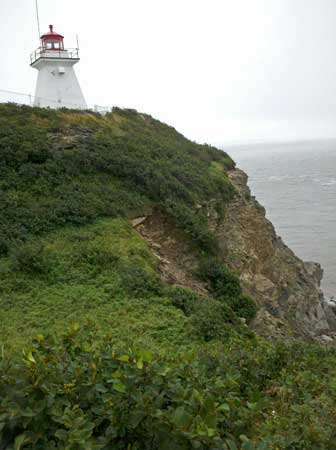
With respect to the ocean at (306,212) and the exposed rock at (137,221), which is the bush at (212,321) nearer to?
Answer: the exposed rock at (137,221)

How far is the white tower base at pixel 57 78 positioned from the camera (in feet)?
88.4

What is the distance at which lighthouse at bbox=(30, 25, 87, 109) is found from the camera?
88.5 feet

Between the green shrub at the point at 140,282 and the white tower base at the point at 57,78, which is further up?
the white tower base at the point at 57,78

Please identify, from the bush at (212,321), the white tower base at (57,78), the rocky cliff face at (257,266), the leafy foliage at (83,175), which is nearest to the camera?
the bush at (212,321)

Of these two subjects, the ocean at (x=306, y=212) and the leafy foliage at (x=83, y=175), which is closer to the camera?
the leafy foliage at (x=83, y=175)

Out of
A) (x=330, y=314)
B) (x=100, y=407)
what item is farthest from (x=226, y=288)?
(x=330, y=314)

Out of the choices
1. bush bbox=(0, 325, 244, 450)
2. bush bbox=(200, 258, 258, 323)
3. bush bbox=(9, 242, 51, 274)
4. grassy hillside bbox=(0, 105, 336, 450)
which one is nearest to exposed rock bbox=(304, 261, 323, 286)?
grassy hillside bbox=(0, 105, 336, 450)

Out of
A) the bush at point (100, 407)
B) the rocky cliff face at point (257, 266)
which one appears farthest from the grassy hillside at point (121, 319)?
the rocky cliff face at point (257, 266)

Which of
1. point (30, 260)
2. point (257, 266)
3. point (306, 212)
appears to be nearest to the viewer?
point (30, 260)

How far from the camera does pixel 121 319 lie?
9.19 m

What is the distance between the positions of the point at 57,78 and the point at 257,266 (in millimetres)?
17834

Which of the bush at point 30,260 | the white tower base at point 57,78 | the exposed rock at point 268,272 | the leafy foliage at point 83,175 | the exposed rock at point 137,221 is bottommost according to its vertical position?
the exposed rock at point 268,272

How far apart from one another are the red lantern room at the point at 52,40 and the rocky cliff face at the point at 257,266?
14.8m

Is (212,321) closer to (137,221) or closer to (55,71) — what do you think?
(137,221)
